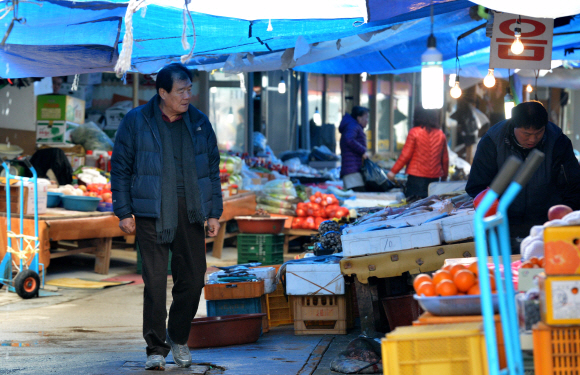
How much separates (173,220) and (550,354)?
3000mm

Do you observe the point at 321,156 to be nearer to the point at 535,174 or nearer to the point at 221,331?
the point at 221,331

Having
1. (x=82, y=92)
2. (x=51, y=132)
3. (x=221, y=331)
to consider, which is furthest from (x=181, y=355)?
(x=82, y=92)

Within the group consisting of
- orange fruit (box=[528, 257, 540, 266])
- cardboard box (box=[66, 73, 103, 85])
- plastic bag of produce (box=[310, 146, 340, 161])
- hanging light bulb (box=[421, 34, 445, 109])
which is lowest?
orange fruit (box=[528, 257, 540, 266])

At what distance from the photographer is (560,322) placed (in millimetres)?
2451

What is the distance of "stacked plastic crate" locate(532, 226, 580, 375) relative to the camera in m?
2.45

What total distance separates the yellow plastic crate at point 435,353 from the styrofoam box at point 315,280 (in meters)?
3.47

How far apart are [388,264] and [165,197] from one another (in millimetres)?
1802

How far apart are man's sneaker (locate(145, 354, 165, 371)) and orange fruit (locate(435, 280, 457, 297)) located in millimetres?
2587

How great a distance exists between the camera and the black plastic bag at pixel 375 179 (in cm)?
1186

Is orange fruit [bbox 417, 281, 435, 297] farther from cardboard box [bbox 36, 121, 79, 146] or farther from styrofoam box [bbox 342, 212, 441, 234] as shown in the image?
cardboard box [bbox 36, 121, 79, 146]

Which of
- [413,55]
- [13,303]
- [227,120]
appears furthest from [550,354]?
[227,120]

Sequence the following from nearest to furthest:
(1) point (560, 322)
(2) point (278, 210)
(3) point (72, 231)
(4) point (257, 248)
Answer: (1) point (560, 322) → (3) point (72, 231) → (4) point (257, 248) → (2) point (278, 210)

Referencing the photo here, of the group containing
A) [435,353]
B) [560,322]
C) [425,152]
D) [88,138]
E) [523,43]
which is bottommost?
[435,353]

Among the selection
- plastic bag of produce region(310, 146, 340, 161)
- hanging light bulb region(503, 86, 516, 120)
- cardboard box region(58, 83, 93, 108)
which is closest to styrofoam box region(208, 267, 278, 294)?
hanging light bulb region(503, 86, 516, 120)
